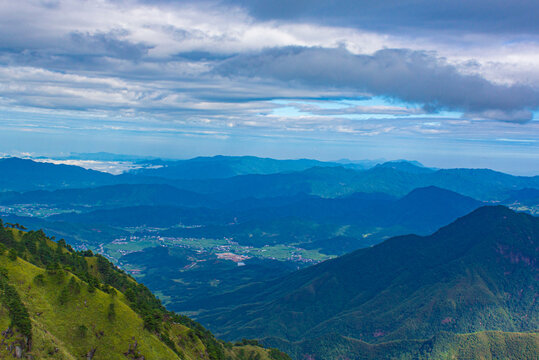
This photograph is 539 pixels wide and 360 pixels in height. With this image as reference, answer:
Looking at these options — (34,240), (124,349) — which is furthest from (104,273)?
(124,349)

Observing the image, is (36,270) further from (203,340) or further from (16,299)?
(203,340)

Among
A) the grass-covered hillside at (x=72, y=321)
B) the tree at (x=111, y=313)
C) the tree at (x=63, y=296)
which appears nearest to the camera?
the grass-covered hillside at (x=72, y=321)

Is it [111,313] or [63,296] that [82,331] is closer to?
[111,313]

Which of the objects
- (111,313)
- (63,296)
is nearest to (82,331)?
(111,313)

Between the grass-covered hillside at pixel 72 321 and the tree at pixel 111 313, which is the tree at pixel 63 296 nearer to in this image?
the grass-covered hillside at pixel 72 321

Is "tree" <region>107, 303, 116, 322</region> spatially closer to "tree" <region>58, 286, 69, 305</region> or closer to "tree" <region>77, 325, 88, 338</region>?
"tree" <region>77, 325, 88, 338</region>

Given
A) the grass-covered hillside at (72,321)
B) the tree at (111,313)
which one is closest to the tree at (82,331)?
the grass-covered hillside at (72,321)

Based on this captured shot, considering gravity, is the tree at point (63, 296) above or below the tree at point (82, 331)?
above

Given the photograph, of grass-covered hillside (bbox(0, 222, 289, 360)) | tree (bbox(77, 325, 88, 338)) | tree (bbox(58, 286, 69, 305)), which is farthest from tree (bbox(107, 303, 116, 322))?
tree (bbox(58, 286, 69, 305))

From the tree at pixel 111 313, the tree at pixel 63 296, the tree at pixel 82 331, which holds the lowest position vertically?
the tree at pixel 82 331

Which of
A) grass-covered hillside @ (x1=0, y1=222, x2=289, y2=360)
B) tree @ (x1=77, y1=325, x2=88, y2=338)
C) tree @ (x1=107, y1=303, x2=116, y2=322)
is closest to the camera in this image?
grass-covered hillside @ (x1=0, y1=222, x2=289, y2=360)

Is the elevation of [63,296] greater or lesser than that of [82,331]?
greater
